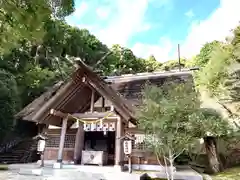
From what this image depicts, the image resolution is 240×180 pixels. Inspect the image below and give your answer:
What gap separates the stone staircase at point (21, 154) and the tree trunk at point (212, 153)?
10.5 meters

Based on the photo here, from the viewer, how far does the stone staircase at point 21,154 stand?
14771 millimetres

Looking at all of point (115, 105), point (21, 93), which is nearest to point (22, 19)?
point (115, 105)

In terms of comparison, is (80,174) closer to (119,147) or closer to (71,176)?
(71,176)

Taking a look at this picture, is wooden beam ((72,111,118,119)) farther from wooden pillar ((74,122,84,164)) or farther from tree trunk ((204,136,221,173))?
tree trunk ((204,136,221,173))

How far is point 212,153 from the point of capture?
11.8 meters

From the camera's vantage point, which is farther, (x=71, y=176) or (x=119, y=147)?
(x=119, y=147)

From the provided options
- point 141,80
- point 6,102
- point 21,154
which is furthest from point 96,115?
point 6,102

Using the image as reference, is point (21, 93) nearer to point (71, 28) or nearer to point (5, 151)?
point (5, 151)

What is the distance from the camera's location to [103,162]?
1133 centimetres

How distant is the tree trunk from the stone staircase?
413 inches

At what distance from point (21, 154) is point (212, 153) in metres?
11.4

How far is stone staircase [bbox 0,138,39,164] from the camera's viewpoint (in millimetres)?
14771

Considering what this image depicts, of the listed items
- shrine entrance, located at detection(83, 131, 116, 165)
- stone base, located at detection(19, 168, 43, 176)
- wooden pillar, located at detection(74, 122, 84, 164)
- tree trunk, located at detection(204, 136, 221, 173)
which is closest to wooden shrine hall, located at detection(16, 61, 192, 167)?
wooden pillar, located at detection(74, 122, 84, 164)

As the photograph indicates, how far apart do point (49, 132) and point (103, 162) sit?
4.10 metres
